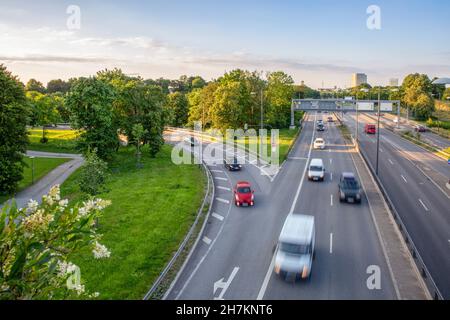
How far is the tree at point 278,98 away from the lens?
8144 centimetres

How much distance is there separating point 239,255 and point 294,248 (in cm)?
368

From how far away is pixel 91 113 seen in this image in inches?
1730

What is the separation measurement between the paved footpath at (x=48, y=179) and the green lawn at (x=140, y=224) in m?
1.72

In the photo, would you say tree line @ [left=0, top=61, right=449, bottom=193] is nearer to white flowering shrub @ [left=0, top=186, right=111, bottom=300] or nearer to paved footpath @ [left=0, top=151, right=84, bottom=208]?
paved footpath @ [left=0, top=151, right=84, bottom=208]

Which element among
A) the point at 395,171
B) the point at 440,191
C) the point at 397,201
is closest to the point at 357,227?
the point at 397,201

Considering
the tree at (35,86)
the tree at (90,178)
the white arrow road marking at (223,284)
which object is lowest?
the white arrow road marking at (223,284)

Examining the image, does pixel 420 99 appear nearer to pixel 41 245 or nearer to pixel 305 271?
pixel 305 271

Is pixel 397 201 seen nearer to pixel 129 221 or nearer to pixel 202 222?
pixel 202 222

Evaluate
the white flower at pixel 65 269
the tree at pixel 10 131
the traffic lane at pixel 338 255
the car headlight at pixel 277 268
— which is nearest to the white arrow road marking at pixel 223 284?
the traffic lane at pixel 338 255

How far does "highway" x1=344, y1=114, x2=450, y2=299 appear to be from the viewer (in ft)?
69.8

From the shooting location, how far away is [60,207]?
7.27 m

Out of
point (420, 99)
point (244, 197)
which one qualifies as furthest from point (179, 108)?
point (244, 197)

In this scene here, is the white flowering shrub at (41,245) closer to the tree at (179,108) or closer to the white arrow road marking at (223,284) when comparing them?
the white arrow road marking at (223,284)

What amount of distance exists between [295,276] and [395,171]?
3042cm
